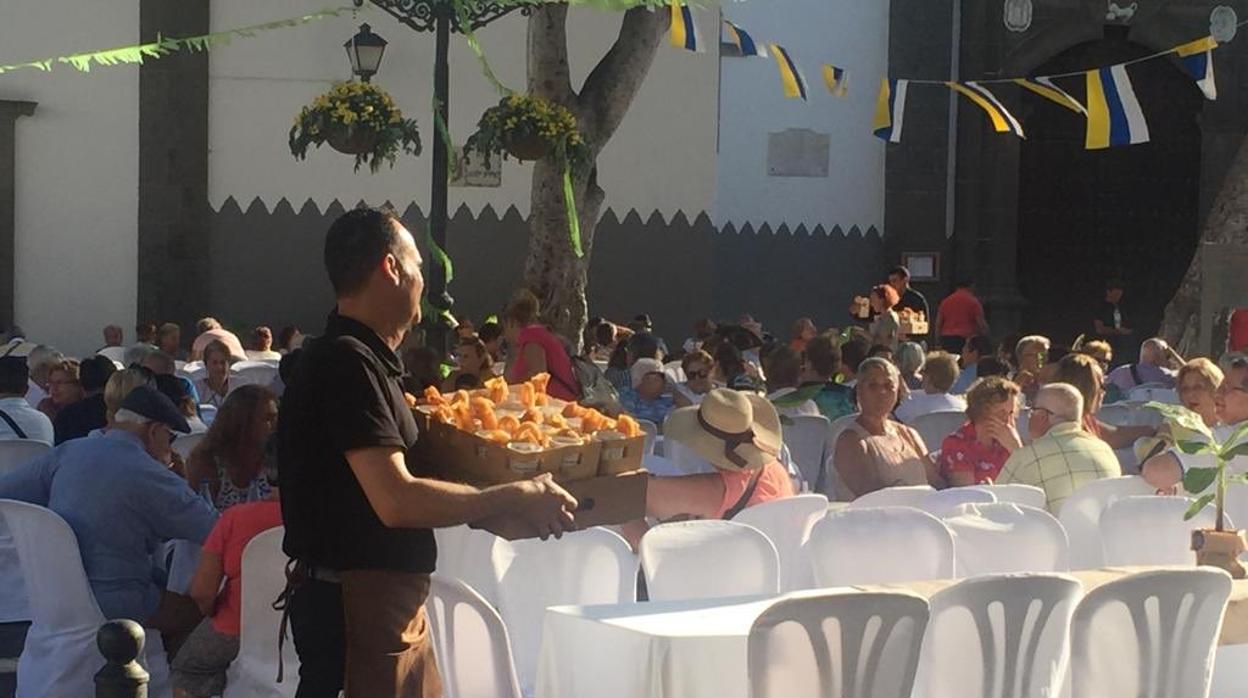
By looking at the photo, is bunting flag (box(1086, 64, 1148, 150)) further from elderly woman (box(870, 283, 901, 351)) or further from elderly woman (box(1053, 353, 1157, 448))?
elderly woman (box(1053, 353, 1157, 448))

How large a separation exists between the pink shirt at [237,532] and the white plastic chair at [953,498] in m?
2.39

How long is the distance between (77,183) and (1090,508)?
40.4ft

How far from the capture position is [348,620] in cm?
362

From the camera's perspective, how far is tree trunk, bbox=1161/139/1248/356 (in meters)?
16.6

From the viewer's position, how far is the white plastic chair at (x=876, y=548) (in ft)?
19.5

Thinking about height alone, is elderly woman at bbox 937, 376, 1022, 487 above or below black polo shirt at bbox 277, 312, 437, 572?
below

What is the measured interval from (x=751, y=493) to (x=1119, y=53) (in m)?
15.5

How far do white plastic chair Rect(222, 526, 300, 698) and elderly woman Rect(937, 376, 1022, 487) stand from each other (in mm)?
3438

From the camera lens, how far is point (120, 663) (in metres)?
4.24

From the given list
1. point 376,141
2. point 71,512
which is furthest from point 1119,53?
point 71,512

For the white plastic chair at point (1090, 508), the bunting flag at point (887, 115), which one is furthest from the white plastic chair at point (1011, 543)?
the bunting flag at point (887, 115)

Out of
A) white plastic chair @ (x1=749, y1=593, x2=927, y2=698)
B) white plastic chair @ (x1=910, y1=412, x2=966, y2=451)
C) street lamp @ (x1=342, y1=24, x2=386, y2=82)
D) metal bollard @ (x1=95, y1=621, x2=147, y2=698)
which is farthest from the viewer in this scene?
street lamp @ (x1=342, y1=24, x2=386, y2=82)

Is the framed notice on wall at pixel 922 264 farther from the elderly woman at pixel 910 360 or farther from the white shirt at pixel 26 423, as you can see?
the white shirt at pixel 26 423

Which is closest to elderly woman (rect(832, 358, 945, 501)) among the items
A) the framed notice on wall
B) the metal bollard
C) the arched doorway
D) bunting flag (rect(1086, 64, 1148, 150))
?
the metal bollard
